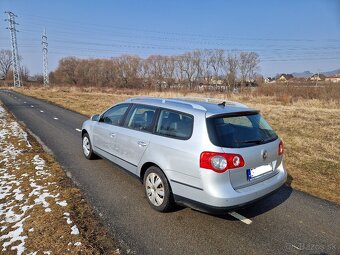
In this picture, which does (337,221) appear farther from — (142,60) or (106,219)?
(142,60)

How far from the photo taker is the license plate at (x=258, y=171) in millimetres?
3417

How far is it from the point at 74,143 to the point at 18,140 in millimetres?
1809

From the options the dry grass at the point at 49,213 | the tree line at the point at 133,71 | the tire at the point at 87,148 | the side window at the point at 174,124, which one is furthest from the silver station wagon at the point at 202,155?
the tree line at the point at 133,71

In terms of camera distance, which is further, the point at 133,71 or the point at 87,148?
the point at 133,71

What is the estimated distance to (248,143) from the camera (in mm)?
3469

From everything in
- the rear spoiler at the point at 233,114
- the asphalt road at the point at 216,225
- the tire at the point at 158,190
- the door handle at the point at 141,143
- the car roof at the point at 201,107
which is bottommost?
the asphalt road at the point at 216,225

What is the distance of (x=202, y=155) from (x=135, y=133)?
154 centimetres

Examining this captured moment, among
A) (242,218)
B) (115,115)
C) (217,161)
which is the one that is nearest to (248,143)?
(217,161)

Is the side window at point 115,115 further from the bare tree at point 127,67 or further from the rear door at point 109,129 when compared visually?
the bare tree at point 127,67

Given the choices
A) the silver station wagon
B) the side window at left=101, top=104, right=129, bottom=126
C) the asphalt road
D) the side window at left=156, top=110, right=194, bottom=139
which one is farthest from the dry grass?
the side window at left=156, top=110, right=194, bottom=139

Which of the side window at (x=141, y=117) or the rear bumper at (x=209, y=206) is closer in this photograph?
the rear bumper at (x=209, y=206)

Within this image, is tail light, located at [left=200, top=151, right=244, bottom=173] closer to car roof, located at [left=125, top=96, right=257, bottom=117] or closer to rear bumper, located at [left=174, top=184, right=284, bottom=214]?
rear bumper, located at [left=174, top=184, right=284, bottom=214]

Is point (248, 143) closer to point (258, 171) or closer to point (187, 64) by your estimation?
point (258, 171)

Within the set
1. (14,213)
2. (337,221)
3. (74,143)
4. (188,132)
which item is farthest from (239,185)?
(74,143)
